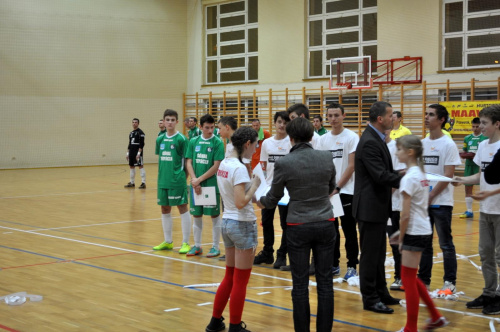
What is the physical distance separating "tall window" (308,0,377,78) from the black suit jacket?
1733 centimetres

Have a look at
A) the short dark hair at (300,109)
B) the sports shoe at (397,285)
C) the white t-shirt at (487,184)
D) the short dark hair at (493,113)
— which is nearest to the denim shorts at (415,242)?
the white t-shirt at (487,184)

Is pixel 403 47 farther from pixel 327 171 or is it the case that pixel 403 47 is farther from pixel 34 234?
pixel 327 171

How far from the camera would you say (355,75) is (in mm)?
21531

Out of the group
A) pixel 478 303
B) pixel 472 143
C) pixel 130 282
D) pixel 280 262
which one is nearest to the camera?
pixel 478 303

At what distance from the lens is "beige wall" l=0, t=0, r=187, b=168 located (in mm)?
24188

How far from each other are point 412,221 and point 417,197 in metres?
0.20

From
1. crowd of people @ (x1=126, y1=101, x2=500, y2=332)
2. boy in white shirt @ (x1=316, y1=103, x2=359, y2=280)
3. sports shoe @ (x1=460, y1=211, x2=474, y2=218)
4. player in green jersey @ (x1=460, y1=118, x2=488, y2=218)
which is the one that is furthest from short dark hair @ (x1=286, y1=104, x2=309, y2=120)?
sports shoe @ (x1=460, y1=211, x2=474, y2=218)

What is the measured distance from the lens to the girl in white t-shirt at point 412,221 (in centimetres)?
465

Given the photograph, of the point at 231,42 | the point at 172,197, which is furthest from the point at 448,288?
the point at 231,42

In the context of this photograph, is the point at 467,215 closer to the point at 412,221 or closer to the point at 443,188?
the point at 443,188

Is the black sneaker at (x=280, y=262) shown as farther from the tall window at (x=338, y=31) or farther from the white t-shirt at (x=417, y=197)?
the tall window at (x=338, y=31)

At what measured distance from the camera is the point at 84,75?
1014 inches

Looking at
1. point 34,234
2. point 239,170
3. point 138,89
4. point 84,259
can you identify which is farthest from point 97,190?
point 239,170

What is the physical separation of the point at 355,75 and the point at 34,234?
14504 mm
